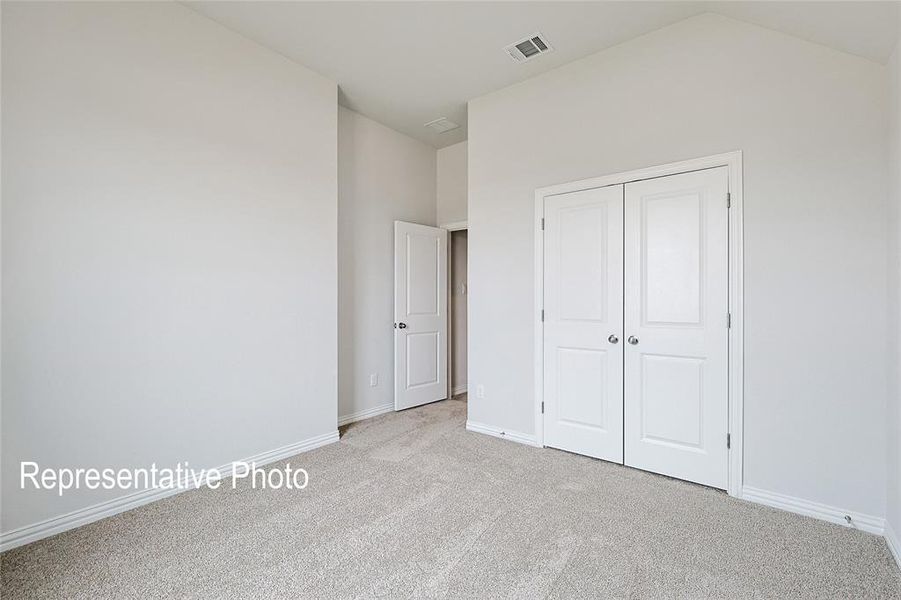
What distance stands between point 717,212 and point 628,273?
620mm

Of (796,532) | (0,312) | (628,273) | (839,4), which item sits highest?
(839,4)

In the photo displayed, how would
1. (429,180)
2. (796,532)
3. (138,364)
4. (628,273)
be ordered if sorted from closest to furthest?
(796,532), (138,364), (628,273), (429,180)

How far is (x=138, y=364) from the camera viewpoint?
2340 mm

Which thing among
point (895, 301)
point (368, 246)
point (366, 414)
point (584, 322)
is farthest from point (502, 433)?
point (895, 301)

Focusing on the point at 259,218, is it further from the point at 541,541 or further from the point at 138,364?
the point at 541,541

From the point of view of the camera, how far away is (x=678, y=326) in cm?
263

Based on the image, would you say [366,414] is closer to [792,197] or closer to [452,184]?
[452,184]

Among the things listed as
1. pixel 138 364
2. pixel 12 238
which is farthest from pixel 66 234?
pixel 138 364

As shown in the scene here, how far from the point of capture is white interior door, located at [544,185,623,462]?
2885 mm

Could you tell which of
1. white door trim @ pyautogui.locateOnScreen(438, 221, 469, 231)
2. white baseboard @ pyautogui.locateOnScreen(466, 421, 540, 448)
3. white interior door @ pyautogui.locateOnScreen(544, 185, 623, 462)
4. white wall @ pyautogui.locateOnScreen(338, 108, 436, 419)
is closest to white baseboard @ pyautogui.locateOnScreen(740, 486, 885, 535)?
white interior door @ pyautogui.locateOnScreen(544, 185, 623, 462)

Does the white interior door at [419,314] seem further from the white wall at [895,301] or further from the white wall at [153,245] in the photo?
the white wall at [895,301]

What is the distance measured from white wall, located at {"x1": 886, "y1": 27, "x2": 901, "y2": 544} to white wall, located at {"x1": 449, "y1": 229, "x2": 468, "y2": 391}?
3742 millimetres

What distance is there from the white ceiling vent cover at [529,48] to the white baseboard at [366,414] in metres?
3.32

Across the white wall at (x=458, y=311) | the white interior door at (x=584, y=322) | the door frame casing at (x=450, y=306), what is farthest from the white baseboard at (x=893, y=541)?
the white wall at (x=458, y=311)
